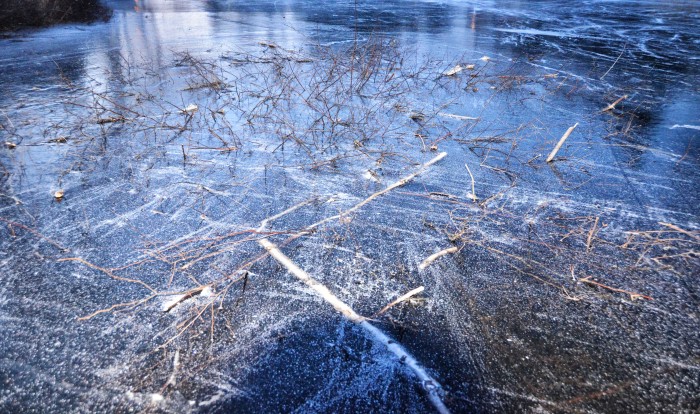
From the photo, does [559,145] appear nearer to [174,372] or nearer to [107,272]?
[174,372]

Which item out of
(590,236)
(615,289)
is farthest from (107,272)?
(590,236)

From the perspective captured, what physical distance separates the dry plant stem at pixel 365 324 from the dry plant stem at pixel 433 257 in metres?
0.53

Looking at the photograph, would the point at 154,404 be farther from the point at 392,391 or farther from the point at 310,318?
the point at 392,391

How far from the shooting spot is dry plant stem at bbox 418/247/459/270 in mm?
2316

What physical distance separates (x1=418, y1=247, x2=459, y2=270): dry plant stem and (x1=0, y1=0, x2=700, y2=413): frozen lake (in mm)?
12

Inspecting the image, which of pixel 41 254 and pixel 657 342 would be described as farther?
pixel 41 254

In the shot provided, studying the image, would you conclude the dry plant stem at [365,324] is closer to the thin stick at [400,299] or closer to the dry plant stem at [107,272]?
the thin stick at [400,299]

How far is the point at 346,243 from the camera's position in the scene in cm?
249

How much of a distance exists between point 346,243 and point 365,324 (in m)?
0.65

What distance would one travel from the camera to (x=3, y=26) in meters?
8.37

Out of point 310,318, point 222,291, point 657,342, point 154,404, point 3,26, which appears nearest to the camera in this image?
point 154,404

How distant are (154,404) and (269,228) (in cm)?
123

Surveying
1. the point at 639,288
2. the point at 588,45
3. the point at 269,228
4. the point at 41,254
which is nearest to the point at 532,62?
the point at 588,45

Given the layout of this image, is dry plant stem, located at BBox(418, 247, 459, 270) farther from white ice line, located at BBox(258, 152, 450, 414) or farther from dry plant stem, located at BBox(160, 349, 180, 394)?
dry plant stem, located at BBox(160, 349, 180, 394)
